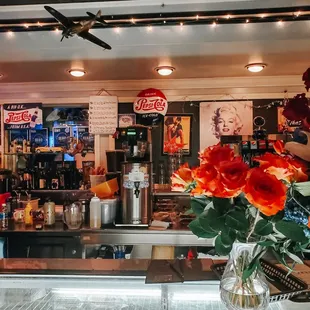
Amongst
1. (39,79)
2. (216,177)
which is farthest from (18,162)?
(216,177)

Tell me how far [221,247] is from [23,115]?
4597mm

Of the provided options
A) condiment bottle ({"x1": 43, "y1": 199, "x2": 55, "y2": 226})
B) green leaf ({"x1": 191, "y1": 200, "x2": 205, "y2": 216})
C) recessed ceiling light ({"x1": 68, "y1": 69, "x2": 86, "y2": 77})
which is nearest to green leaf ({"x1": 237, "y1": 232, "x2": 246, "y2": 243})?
green leaf ({"x1": 191, "y1": 200, "x2": 205, "y2": 216})

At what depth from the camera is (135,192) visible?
3.16m

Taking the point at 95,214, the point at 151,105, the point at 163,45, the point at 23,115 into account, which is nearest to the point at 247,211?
the point at 95,214

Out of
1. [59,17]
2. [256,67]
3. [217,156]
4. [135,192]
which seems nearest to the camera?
[217,156]

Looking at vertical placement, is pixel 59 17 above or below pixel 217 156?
above

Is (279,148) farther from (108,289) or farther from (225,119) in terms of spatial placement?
(225,119)

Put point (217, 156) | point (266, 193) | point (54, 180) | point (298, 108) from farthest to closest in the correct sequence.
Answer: point (54, 180), point (298, 108), point (217, 156), point (266, 193)

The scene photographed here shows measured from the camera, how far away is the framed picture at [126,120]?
15.9ft

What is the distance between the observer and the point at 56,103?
4957 millimetres

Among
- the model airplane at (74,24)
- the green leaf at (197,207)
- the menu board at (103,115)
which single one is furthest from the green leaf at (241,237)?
the menu board at (103,115)

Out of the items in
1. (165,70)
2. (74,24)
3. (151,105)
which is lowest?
(151,105)

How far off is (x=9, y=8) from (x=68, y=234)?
2160mm

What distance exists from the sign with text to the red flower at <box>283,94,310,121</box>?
4494 millimetres
